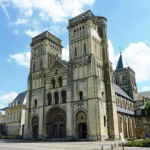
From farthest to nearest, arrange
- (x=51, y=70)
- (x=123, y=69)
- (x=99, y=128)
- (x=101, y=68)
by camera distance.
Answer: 1. (x=123, y=69)
2. (x=51, y=70)
3. (x=101, y=68)
4. (x=99, y=128)

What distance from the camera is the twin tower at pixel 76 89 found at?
36375 mm

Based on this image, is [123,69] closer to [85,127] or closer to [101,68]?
[101,68]

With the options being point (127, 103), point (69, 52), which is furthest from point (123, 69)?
point (69, 52)

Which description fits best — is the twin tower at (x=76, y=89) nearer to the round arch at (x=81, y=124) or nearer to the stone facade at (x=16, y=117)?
the round arch at (x=81, y=124)

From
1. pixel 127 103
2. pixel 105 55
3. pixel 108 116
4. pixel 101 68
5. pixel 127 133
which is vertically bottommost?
pixel 127 133

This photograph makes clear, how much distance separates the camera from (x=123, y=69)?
66875 mm

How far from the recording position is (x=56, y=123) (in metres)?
41.7

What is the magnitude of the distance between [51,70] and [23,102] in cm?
1955

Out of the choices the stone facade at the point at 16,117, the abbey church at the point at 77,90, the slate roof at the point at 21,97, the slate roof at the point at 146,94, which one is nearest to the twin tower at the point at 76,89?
the abbey church at the point at 77,90

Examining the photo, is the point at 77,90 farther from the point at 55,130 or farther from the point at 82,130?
the point at 55,130

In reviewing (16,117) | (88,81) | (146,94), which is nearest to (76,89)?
(88,81)

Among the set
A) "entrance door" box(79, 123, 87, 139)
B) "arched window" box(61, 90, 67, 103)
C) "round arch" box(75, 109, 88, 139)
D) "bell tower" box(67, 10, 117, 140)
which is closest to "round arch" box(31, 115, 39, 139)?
"arched window" box(61, 90, 67, 103)

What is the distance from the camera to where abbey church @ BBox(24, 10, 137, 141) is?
3650cm

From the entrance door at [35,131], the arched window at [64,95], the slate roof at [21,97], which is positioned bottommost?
the entrance door at [35,131]
